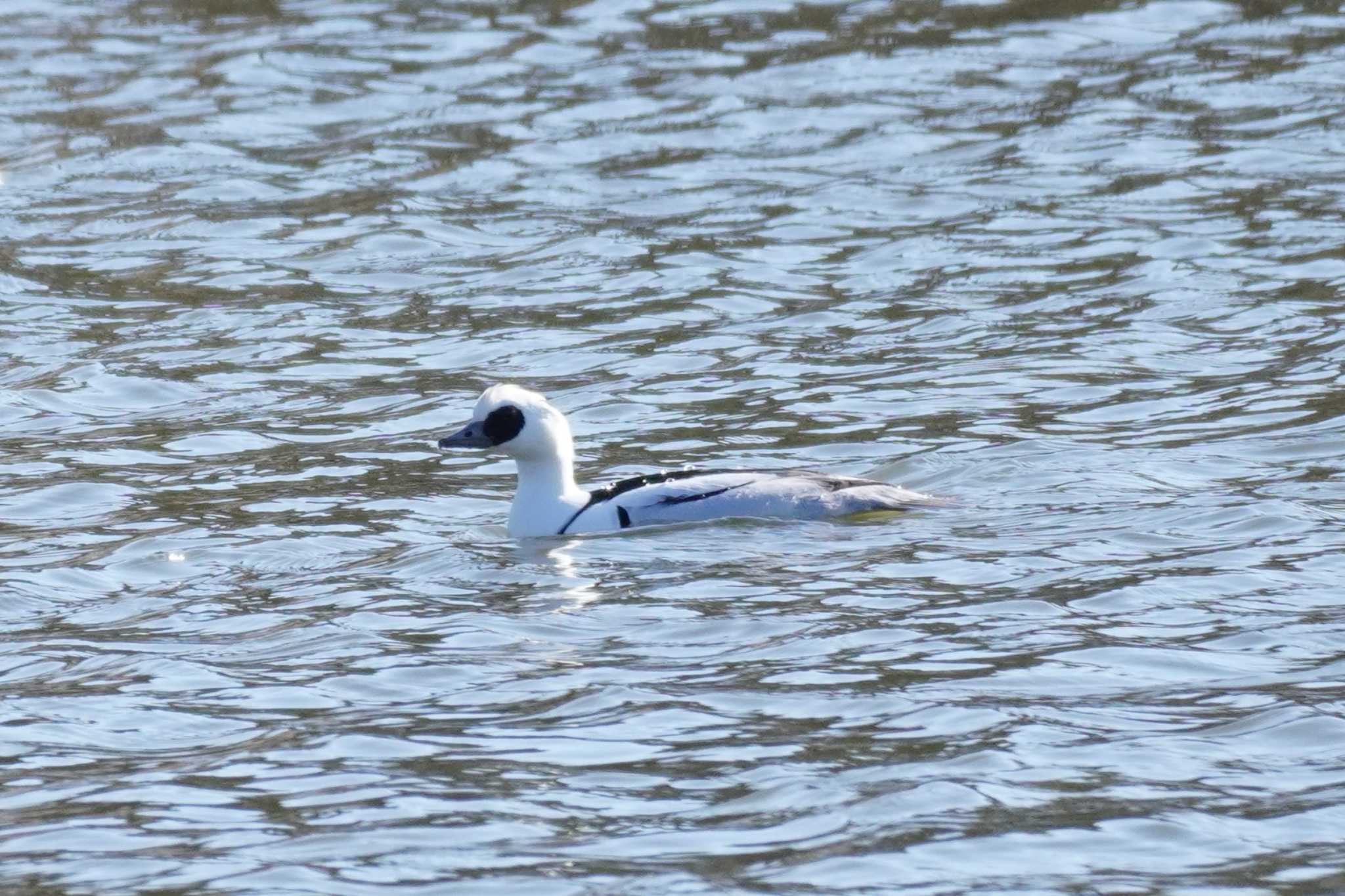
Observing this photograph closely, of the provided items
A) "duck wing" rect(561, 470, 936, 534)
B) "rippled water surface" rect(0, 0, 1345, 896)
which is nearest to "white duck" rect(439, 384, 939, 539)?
"duck wing" rect(561, 470, 936, 534)

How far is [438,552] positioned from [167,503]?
1.72 meters

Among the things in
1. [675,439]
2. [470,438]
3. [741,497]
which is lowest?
[675,439]

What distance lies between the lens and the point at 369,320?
1575cm

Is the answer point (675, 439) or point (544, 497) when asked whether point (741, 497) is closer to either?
point (544, 497)

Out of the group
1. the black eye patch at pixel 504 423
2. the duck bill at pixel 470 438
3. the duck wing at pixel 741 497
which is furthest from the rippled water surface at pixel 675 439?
the black eye patch at pixel 504 423

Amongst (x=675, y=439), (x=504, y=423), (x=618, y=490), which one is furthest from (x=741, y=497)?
(x=675, y=439)

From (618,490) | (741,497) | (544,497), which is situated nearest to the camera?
(741,497)

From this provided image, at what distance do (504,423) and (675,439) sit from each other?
1.63 metres

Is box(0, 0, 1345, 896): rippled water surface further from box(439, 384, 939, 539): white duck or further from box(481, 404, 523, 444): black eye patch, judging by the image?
box(481, 404, 523, 444): black eye patch

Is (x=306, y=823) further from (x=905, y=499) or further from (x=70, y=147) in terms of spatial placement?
(x=70, y=147)

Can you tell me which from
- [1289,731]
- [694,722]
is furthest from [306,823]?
[1289,731]

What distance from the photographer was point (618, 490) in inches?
450

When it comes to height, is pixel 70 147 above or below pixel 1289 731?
above

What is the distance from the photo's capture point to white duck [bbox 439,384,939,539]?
36.8 ft
